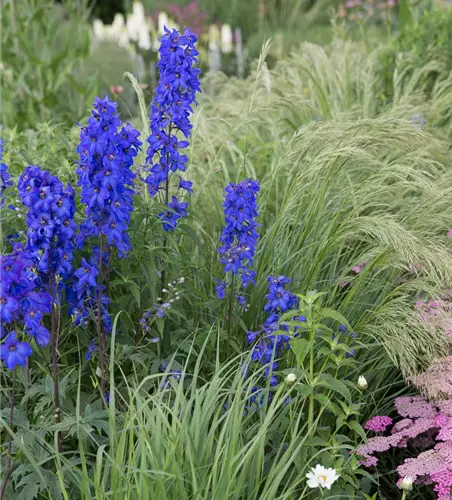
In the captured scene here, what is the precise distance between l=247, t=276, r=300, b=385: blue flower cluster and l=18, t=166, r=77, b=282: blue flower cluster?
735 millimetres

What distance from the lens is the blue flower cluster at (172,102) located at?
263cm

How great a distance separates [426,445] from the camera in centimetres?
291

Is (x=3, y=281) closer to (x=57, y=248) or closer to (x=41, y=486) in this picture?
(x=57, y=248)

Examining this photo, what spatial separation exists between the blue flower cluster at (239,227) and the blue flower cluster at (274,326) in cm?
15

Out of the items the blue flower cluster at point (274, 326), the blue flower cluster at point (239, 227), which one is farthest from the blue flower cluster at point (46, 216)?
the blue flower cluster at point (274, 326)

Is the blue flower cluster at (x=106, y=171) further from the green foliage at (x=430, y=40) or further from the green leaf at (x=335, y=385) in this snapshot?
the green foliage at (x=430, y=40)

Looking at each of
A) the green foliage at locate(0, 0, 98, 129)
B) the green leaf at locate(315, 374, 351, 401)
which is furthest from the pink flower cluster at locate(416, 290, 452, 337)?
the green foliage at locate(0, 0, 98, 129)

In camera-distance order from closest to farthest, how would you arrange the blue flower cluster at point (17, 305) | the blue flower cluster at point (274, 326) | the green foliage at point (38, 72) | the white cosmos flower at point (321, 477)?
the blue flower cluster at point (17, 305), the white cosmos flower at point (321, 477), the blue flower cluster at point (274, 326), the green foliage at point (38, 72)

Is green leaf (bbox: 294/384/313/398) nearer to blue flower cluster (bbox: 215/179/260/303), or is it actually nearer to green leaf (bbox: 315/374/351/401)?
green leaf (bbox: 315/374/351/401)

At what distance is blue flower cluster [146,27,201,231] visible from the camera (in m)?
2.63

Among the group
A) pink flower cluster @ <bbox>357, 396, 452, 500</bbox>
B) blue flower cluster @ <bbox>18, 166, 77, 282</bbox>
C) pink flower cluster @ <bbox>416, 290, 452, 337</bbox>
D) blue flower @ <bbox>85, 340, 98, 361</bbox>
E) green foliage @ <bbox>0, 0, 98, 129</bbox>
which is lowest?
pink flower cluster @ <bbox>357, 396, 452, 500</bbox>

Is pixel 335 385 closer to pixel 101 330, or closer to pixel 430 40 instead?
pixel 101 330

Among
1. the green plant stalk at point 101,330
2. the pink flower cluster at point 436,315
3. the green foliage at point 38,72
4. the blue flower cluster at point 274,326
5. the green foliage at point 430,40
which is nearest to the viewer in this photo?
the green plant stalk at point 101,330

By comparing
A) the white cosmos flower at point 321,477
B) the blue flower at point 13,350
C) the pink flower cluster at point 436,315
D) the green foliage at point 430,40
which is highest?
the green foliage at point 430,40
